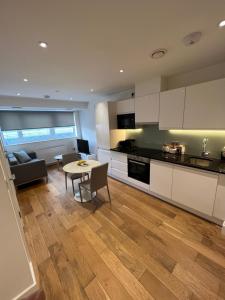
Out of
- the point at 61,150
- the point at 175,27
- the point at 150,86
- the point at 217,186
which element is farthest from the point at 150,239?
the point at 61,150

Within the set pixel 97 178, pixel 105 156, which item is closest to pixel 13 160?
pixel 105 156

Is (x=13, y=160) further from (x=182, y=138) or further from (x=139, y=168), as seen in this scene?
(x=182, y=138)

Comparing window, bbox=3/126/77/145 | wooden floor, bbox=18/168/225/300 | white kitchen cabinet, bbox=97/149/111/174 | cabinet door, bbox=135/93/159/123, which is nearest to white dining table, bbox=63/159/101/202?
wooden floor, bbox=18/168/225/300

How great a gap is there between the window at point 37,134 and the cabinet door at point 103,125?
2.72m

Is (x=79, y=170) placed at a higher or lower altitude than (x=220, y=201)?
higher

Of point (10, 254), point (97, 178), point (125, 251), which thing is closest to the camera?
point (10, 254)

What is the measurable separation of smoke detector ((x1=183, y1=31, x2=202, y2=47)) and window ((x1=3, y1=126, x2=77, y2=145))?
17.4ft

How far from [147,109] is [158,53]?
117cm

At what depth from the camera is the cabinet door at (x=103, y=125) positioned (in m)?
3.49

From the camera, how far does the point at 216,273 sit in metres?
1.39

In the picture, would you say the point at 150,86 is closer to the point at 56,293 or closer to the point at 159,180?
the point at 159,180

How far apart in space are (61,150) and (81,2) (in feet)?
17.4

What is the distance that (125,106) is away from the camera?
3.30m

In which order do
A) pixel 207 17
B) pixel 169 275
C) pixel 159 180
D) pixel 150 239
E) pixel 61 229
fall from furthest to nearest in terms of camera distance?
pixel 159 180 < pixel 61 229 < pixel 150 239 < pixel 169 275 < pixel 207 17
